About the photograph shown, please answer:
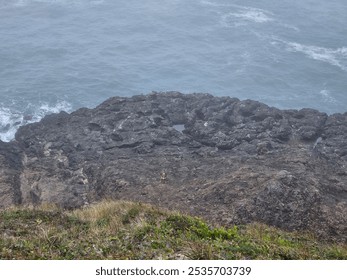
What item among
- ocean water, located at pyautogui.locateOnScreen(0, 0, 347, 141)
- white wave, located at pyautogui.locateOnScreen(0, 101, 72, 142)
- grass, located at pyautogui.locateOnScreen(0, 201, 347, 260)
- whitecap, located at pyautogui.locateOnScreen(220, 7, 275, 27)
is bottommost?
white wave, located at pyautogui.locateOnScreen(0, 101, 72, 142)

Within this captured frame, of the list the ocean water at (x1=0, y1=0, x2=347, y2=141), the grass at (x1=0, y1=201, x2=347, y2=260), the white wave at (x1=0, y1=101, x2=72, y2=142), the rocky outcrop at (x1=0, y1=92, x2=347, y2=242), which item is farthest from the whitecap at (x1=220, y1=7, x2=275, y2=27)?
the grass at (x1=0, y1=201, x2=347, y2=260)

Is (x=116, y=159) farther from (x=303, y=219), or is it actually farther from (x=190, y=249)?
(x=190, y=249)

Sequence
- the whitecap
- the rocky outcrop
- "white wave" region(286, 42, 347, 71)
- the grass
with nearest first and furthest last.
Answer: the grass < the rocky outcrop < "white wave" region(286, 42, 347, 71) < the whitecap

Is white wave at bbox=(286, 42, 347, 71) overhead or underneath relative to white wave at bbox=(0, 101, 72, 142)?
overhead

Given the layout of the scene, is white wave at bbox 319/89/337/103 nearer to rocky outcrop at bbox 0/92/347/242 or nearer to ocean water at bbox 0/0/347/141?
ocean water at bbox 0/0/347/141

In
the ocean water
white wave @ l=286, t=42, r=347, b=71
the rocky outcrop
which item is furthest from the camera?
white wave @ l=286, t=42, r=347, b=71

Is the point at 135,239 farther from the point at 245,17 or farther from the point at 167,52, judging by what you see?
the point at 245,17

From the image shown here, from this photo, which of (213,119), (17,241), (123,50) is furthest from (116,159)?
(123,50)

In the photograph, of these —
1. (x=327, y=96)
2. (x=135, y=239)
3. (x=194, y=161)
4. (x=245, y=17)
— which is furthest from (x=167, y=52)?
(x=135, y=239)
